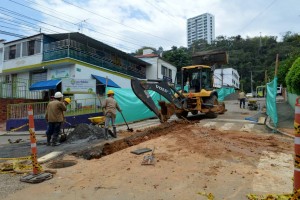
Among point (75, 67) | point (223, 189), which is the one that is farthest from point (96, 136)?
point (75, 67)

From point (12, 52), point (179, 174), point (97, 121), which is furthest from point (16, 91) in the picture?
point (179, 174)

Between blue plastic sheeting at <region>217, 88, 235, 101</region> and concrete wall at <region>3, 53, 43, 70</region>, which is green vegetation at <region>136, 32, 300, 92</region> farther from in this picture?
concrete wall at <region>3, 53, 43, 70</region>

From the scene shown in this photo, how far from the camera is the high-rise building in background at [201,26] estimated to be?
4054 cm

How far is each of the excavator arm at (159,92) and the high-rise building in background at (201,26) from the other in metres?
30.3

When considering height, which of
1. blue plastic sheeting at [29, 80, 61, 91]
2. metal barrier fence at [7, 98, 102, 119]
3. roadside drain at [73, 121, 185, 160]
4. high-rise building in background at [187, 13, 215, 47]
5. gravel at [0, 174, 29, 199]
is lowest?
gravel at [0, 174, 29, 199]

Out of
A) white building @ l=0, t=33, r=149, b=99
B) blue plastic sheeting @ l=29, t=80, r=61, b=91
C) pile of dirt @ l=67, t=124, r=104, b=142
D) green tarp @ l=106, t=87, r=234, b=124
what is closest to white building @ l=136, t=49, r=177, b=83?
white building @ l=0, t=33, r=149, b=99

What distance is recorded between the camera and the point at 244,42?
257ft

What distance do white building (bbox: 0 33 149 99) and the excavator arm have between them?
9.51 meters

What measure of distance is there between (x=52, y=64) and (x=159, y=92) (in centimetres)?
1419

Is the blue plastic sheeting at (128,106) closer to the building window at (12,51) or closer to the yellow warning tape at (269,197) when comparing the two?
the yellow warning tape at (269,197)

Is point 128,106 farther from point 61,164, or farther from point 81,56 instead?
point 81,56

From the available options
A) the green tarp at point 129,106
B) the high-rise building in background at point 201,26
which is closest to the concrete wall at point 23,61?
the green tarp at point 129,106

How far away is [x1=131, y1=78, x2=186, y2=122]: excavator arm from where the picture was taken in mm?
10023

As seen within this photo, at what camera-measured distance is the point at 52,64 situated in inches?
876
